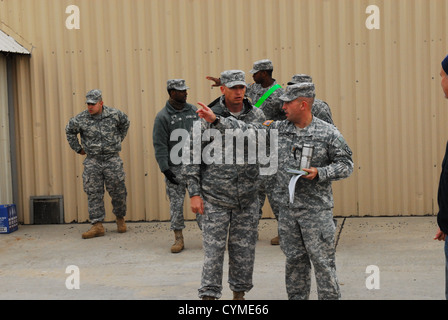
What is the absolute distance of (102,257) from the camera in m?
7.41

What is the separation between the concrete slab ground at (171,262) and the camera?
586cm

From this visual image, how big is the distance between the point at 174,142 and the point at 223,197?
250cm

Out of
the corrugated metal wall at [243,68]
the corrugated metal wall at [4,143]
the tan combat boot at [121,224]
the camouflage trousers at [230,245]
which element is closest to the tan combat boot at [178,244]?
the tan combat boot at [121,224]

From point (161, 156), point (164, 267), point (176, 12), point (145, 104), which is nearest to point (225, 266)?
point (164, 267)

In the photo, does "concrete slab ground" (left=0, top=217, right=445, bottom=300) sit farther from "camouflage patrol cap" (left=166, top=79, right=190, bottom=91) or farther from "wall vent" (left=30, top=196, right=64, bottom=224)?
"camouflage patrol cap" (left=166, top=79, right=190, bottom=91)

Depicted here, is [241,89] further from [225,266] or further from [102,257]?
[102,257]

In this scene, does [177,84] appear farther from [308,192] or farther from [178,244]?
[308,192]

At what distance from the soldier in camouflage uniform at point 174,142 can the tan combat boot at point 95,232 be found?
1.34m

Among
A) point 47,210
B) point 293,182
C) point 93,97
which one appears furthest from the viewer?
point 47,210

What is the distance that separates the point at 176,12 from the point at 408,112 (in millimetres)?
3355

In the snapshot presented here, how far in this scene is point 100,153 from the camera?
28.1 feet

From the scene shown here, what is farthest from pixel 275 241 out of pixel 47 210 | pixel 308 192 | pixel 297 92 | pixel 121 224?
pixel 47 210

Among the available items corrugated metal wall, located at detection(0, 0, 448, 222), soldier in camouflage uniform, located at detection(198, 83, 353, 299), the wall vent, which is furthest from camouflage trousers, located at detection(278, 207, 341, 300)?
the wall vent

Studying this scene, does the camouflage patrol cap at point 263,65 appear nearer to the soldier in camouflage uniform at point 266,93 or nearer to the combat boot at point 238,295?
the soldier in camouflage uniform at point 266,93
